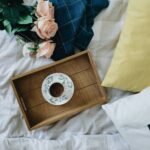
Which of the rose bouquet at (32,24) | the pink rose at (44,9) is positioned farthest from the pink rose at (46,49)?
the pink rose at (44,9)

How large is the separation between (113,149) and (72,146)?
15cm

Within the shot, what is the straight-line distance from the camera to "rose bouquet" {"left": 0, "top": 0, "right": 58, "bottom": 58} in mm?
1195

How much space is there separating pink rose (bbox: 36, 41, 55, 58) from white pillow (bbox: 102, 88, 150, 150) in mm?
302

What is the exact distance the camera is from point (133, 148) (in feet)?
3.75

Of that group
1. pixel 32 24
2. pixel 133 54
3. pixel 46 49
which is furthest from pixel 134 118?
pixel 32 24

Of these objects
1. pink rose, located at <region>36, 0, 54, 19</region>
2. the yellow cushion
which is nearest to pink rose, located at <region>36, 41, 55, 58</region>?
pink rose, located at <region>36, 0, 54, 19</region>

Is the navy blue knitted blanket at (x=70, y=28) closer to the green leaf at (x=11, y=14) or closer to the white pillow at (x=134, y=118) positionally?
the green leaf at (x=11, y=14)

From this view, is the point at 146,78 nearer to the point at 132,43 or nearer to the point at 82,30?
the point at 132,43

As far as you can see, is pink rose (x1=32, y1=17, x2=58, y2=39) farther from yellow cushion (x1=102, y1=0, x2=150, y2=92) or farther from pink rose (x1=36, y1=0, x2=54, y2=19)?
yellow cushion (x1=102, y1=0, x2=150, y2=92)

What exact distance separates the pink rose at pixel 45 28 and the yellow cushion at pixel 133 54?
257 mm

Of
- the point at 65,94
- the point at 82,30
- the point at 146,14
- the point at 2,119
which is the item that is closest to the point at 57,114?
the point at 65,94

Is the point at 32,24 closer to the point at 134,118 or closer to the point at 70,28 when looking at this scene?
the point at 70,28

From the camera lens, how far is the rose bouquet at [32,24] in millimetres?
1195

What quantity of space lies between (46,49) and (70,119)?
0.28 m
